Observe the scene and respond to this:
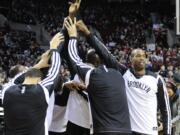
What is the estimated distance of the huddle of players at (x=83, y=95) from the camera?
16.8 feet

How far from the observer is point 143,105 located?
6.14m

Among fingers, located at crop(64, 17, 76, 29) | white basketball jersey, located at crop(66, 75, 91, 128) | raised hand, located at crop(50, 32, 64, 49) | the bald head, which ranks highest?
fingers, located at crop(64, 17, 76, 29)

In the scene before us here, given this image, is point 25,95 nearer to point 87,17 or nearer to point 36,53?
point 36,53

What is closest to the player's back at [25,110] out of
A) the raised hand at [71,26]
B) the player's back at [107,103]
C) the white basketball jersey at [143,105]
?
the player's back at [107,103]

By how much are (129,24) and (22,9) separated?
619 centimetres

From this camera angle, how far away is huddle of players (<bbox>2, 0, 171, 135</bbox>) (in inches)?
201

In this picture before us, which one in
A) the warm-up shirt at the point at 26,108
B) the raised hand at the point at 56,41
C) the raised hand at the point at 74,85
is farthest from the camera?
the raised hand at the point at 74,85

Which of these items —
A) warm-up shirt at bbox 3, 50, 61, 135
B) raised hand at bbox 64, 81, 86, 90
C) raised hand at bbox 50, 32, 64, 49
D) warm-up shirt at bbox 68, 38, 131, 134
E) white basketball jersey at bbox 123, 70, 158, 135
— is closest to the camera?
warm-up shirt at bbox 3, 50, 61, 135

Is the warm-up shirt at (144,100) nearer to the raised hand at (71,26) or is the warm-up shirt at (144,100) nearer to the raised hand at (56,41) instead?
the raised hand at (71,26)

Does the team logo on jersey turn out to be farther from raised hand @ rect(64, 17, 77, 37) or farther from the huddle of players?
raised hand @ rect(64, 17, 77, 37)

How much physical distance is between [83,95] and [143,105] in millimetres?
763

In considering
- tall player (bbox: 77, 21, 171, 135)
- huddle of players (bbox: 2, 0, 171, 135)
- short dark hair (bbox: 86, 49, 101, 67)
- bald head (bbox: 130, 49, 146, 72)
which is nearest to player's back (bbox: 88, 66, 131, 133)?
huddle of players (bbox: 2, 0, 171, 135)

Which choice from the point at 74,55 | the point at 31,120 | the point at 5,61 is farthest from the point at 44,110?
the point at 5,61

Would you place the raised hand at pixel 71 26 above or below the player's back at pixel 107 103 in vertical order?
above
